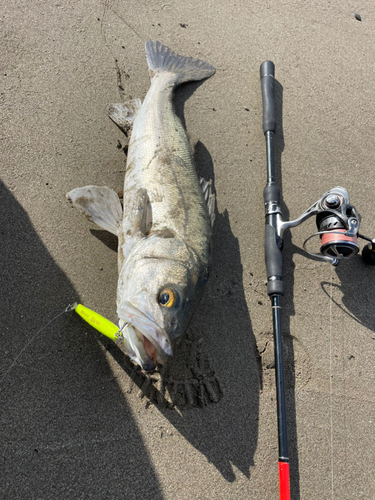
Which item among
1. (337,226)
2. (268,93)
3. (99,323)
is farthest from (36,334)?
(268,93)

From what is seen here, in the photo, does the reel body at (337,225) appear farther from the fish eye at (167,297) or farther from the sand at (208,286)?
the fish eye at (167,297)

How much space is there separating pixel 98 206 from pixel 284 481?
8.21ft

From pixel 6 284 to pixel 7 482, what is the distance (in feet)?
4.49

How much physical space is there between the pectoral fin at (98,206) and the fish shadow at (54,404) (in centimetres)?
51

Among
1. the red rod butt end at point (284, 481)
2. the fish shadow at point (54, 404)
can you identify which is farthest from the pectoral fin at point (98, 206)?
the red rod butt end at point (284, 481)

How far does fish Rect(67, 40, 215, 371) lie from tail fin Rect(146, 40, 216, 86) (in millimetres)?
114

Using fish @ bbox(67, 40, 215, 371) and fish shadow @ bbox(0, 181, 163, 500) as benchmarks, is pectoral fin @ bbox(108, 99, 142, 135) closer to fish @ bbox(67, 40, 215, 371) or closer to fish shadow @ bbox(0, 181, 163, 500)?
→ fish @ bbox(67, 40, 215, 371)

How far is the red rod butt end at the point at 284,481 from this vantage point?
2342mm

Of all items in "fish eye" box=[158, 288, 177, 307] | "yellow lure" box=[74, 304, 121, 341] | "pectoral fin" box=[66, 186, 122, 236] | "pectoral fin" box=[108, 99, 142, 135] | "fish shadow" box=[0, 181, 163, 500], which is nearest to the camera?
"fish eye" box=[158, 288, 177, 307]

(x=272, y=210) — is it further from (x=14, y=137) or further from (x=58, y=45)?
(x=58, y=45)

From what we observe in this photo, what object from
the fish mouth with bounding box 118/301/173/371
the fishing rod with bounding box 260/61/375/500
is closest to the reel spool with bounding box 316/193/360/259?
the fishing rod with bounding box 260/61/375/500

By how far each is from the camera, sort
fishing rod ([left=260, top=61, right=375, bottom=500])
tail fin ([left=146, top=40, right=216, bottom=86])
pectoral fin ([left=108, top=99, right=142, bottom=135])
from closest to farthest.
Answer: fishing rod ([left=260, top=61, right=375, bottom=500])
pectoral fin ([left=108, top=99, right=142, bottom=135])
tail fin ([left=146, top=40, right=216, bottom=86])

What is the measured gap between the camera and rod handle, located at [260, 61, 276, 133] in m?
3.62

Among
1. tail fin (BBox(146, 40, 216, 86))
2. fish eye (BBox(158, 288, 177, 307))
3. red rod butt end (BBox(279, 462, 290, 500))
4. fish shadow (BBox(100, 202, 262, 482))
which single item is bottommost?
red rod butt end (BBox(279, 462, 290, 500))
